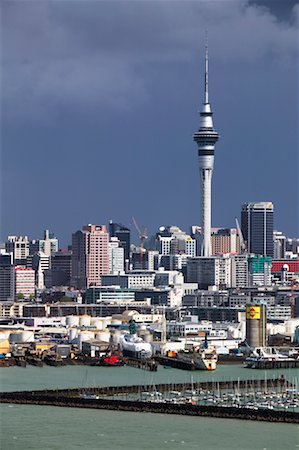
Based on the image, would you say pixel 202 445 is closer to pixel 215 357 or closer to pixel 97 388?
pixel 97 388

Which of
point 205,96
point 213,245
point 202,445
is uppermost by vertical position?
point 205,96

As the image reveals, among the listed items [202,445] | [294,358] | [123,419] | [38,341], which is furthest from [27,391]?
[38,341]

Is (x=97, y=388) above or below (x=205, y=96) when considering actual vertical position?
below

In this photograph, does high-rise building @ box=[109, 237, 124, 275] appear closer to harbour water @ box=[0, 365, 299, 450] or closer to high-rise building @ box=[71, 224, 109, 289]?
high-rise building @ box=[71, 224, 109, 289]

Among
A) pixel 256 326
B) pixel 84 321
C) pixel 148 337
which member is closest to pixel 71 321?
pixel 84 321

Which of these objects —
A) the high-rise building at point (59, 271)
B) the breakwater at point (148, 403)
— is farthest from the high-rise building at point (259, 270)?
the breakwater at point (148, 403)

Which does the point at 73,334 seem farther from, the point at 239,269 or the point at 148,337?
the point at 239,269

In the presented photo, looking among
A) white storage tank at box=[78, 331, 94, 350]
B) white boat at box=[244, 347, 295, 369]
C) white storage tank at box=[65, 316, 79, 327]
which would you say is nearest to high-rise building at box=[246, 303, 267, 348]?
white boat at box=[244, 347, 295, 369]

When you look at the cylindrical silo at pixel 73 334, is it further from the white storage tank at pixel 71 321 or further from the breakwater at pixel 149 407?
the breakwater at pixel 149 407
